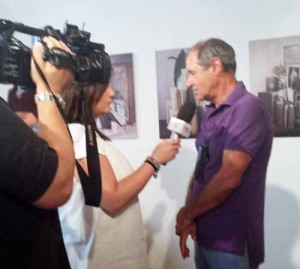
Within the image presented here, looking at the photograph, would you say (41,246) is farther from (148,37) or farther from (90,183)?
(148,37)

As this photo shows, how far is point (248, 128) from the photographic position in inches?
50.7

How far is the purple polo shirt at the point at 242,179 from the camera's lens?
1301 mm

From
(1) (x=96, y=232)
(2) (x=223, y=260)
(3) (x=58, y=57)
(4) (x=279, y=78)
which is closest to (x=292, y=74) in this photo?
(4) (x=279, y=78)

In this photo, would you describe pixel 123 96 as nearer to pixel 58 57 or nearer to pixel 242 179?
pixel 242 179

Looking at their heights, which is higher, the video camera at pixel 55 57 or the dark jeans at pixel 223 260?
the video camera at pixel 55 57

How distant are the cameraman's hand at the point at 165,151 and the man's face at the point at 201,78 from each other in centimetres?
24

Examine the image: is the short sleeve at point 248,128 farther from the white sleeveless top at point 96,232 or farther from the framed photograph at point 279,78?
the framed photograph at point 279,78

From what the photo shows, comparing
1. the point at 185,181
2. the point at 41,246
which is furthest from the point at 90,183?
the point at 185,181

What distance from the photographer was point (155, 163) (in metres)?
1.27

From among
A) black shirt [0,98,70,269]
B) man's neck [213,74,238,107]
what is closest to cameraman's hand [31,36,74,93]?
black shirt [0,98,70,269]

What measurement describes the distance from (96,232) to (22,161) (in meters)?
0.54

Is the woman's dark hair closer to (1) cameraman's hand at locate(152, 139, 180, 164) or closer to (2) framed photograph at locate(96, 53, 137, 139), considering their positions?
(1) cameraman's hand at locate(152, 139, 180, 164)

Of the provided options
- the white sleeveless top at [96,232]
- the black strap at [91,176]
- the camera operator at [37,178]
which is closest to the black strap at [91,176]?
the black strap at [91,176]

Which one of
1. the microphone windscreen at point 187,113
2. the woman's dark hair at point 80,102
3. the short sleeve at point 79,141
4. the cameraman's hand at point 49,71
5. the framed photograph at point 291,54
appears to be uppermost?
the framed photograph at point 291,54
